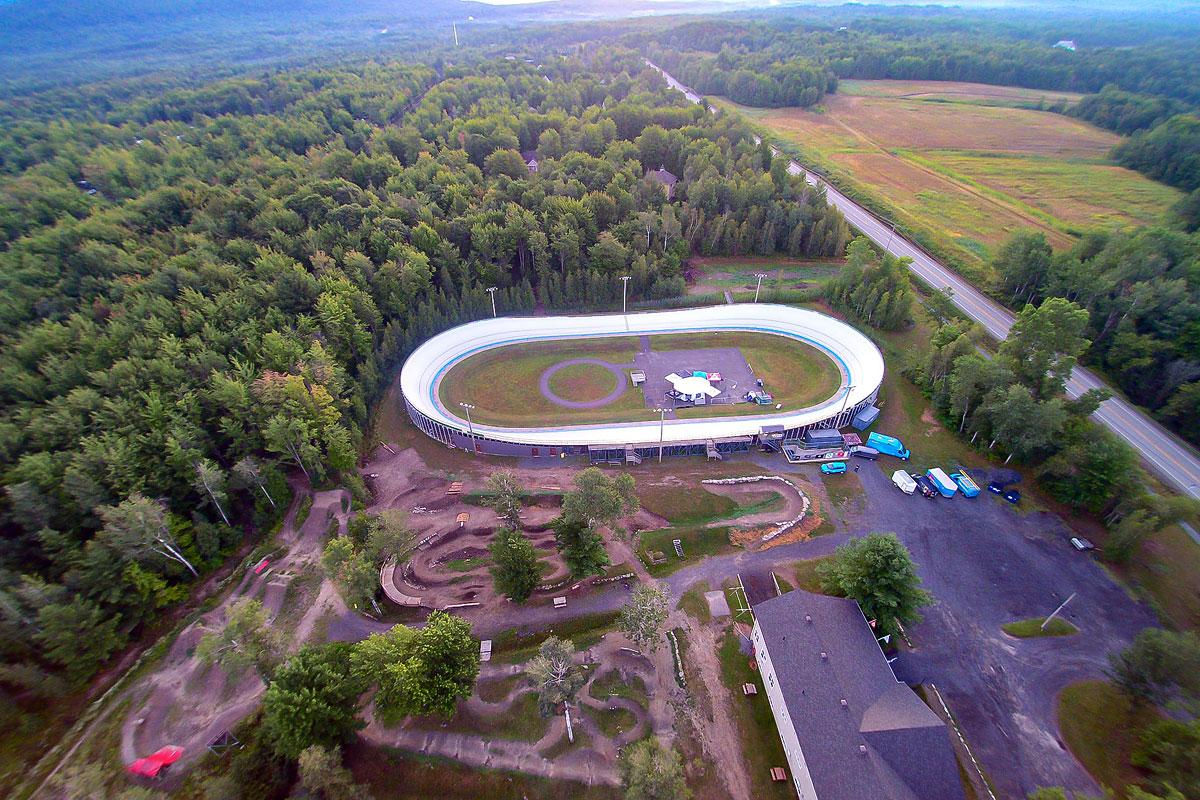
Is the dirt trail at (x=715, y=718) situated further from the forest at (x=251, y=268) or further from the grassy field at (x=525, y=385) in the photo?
the forest at (x=251, y=268)

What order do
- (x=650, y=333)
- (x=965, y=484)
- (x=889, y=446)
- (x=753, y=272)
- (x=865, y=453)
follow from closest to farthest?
(x=965, y=484), (x=865, y=453), (x=889, y=446), (x=650, y=333), (x=753, y=272)

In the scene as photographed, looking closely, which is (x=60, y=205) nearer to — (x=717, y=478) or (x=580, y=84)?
(x=717, y=478)

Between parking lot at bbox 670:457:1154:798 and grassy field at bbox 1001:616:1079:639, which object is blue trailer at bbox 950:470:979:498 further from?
grassy field at bbox 1001:616:1079:639

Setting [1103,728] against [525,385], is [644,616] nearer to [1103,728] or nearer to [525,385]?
[1103,728]

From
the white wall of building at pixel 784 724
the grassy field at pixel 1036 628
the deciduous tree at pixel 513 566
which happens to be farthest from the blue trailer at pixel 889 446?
the deciduous tree at pixel 513 566

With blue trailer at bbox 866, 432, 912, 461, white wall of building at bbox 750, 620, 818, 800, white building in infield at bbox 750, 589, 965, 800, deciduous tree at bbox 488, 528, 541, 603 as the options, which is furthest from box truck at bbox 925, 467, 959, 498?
deciduous tree at bbox 488, 528, 541, 603

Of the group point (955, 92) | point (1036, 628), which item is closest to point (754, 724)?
point (1036, 628)

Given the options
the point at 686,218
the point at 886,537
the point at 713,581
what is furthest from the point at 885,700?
the point at 686,218
